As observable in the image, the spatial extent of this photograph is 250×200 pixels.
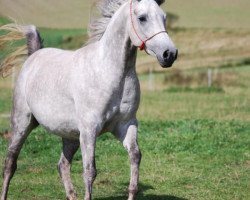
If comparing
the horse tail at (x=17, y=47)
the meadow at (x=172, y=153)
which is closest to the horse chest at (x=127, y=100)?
the meadow at (x=172, y=153)

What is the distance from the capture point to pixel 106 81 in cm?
775

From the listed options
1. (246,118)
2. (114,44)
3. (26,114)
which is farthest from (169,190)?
(246,118)

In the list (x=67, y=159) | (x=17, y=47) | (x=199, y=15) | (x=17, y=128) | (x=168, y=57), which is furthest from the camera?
(x=199, y=15)

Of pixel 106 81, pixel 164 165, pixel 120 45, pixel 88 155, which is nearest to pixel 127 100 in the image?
pixel 106 81

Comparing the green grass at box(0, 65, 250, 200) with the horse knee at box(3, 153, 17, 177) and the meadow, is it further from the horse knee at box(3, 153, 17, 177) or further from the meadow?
the horse knee at box(3, 153, 17, 177)

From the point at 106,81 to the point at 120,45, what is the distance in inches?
16.9

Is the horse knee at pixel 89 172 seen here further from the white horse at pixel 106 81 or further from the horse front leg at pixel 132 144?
the horse front leg at pixel 132 144

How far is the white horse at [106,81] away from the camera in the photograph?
291 inches

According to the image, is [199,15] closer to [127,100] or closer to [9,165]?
[9,165]

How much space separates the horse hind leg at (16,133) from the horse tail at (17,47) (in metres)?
0.95

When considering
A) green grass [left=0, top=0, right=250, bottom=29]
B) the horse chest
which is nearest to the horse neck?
the horse chest

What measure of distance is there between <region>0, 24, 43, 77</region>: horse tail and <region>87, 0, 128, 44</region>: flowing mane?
1.68 m

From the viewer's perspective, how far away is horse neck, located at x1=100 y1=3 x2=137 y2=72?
25.3 feet

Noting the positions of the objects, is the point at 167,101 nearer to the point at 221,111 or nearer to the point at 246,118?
the point at 221,111
